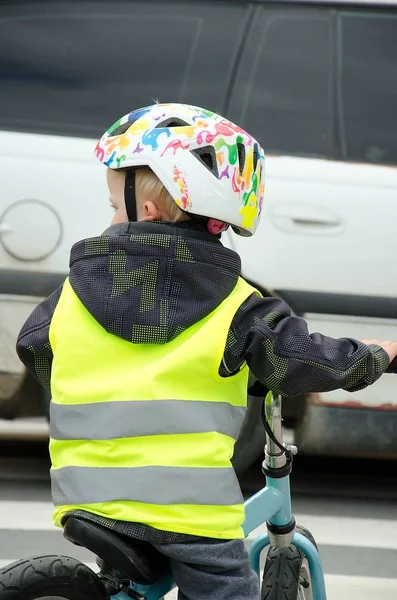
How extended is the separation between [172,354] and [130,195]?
336mm

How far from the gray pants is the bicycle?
5 centimetres

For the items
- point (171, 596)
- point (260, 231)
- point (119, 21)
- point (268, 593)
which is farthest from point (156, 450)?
point (119, 21)

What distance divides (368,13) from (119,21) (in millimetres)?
946

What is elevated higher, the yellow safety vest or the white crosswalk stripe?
the yellow safety vest

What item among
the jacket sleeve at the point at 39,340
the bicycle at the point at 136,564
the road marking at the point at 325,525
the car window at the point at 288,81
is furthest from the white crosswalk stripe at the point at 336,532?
→ the jacket sleeve at the point at 39,340

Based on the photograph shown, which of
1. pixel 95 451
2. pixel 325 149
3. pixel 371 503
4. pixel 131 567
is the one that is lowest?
pixel 371 503

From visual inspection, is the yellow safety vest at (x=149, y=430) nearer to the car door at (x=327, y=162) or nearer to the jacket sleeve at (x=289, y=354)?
the jacket sleeve at (x=289, y=354)

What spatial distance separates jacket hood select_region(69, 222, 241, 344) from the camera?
6.84 ft

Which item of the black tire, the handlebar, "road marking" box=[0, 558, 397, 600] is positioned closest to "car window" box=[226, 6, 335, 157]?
"road marking" box=[0, 558, 397, 600]

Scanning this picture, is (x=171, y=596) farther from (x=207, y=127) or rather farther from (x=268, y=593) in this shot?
(x=207, y=127)

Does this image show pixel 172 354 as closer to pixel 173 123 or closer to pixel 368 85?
pixel 173 123

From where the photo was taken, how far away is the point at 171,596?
346 cm

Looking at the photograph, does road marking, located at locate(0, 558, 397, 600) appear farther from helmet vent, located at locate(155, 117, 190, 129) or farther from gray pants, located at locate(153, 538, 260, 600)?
helmet vent, located at locate(155, 117, 190, 129)

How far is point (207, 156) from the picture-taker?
7.25 ft
